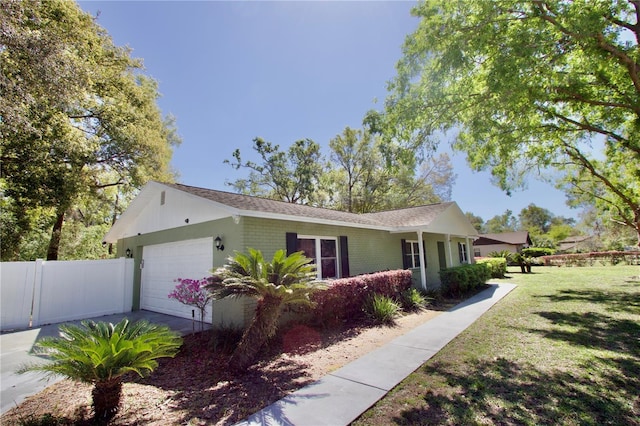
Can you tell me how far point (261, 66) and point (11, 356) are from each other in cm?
1037

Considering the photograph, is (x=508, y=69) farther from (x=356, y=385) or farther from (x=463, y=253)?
(x=463, y=253)

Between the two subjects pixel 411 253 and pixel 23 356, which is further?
pixel 411 253

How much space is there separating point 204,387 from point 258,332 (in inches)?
42.4

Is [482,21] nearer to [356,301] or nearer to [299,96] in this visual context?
[356,301]

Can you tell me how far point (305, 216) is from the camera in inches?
333

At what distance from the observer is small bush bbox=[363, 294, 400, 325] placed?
7871 mm

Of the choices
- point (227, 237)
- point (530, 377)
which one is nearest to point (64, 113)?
point (227, 237)

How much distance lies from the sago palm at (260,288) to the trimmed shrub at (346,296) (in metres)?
1.87

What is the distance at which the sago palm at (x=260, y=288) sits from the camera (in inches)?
186

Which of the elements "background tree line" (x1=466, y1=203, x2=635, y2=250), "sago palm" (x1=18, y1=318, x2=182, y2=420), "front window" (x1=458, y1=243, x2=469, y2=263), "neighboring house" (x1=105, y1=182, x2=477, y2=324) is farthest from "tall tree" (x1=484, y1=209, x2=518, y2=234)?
"sago palm" (x1=18, y1=318, x2=182, y2=420)

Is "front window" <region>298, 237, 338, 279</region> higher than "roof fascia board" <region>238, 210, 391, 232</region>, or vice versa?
"roof fascia board" <region>238, 210, 391, 232</region>

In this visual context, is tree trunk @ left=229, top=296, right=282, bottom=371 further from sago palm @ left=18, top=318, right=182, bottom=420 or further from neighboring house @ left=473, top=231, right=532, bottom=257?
neighboring house @ left=473, top=231, right=532, bottom=257

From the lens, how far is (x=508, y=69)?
5992 mm

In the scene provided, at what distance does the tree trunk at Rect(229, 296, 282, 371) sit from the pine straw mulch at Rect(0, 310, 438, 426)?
0.26 m
